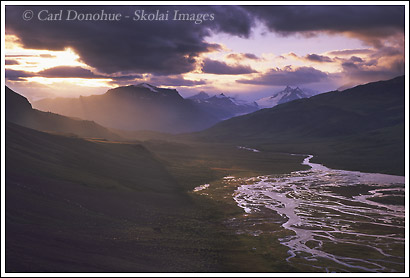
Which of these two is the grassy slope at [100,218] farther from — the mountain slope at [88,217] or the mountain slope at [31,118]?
the mountain slope at [31,118]

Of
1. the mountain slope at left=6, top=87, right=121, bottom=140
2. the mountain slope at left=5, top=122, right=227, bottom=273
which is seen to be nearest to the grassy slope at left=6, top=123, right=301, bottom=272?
the mountain slope at left=5, top=122, right=227, bottom=273

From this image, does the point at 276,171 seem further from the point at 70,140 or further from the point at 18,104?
the point at 18,104

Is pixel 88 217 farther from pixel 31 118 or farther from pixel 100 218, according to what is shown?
pixel 31 118

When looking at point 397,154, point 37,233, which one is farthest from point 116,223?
point 397,154

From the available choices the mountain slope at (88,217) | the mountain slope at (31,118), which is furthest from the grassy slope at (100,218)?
the mountain slope at (31,118)

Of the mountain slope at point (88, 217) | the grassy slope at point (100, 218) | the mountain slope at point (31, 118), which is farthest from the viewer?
the mountain slope at point (31, 118)

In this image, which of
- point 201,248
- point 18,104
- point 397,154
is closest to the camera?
point 201,248

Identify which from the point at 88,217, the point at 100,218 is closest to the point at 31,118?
the point at 100,218

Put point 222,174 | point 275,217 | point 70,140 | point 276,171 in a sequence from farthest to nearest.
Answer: point 276,171
point 222,174
point 70,140
point 275,217

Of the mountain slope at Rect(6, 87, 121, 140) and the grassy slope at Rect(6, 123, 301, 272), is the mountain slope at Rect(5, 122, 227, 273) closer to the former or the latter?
the grassy slope at Rect(6, 123, 301, 272)

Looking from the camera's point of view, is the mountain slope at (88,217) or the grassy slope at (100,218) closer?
the mountain slope at (88,217)

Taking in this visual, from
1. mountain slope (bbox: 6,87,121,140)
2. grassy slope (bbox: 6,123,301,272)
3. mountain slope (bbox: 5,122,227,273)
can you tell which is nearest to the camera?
mountain slope (bbox: 5,122,227,273)
